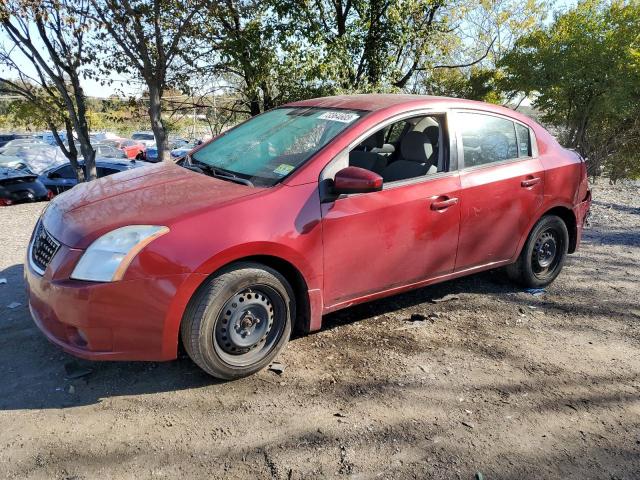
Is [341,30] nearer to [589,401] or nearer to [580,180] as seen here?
[580,180]

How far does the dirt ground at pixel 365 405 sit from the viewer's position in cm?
249

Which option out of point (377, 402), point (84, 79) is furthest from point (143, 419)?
point (84, 79)

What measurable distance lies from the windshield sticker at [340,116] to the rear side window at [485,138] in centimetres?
89

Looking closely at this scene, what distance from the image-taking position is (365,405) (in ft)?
9.69

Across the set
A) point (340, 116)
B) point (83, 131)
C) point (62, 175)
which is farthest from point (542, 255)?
point (62, 175)

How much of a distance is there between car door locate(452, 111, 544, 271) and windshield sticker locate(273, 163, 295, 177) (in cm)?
136

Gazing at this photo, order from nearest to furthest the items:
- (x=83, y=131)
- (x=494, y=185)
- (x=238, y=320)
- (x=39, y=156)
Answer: (x=238, y=320) < (x=494, y=185) < (x=83, y=131) < (x=39, y=156)

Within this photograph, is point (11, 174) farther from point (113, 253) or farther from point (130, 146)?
point (130, 146)

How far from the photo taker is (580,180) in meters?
4.75

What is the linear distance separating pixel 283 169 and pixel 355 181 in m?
0.50

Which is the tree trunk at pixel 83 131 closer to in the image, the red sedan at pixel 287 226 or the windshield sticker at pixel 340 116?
the red sedan at pixel 287 226

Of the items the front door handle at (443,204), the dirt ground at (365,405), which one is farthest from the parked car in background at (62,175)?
the front door handle at (443,204)

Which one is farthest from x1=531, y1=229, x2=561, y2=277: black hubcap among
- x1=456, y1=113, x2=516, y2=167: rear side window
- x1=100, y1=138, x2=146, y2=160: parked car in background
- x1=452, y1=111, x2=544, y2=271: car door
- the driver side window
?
x1=100, y1=138, x2=146, y2=160: parked car in background

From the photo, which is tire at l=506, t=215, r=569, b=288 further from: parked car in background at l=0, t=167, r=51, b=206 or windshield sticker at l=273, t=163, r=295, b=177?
parked car in background at l=0, t=167, r=51, b=206
